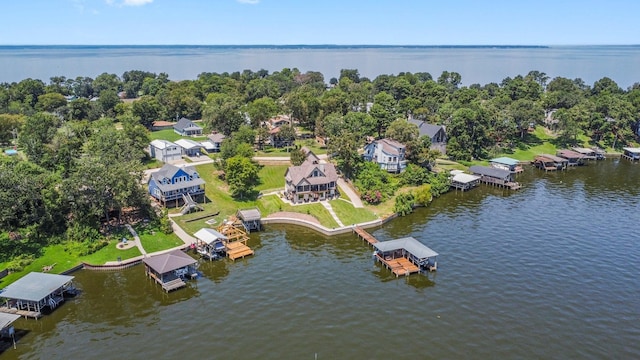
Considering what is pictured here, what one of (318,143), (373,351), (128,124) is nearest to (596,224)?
(373,351)

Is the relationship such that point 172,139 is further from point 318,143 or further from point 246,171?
point 246,171

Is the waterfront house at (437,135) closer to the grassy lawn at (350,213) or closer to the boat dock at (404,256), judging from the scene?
the grassy lawn at (350,213)

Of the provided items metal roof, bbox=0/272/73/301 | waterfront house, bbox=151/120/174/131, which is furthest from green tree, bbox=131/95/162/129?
metal roof, bbox=0/272/73/301

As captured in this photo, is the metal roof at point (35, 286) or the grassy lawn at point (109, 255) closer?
the metal roof at point (35, 286)

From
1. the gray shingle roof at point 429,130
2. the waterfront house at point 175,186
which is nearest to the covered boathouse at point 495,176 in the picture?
the gray shingle roof at point 429,130

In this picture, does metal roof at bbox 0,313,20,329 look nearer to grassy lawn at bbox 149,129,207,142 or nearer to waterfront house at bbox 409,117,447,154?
grassy lawn at bbox 149,129,207,142

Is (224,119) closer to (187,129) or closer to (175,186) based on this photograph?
(187,129)

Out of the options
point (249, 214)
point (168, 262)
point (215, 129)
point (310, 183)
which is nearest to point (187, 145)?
point (215, 129)
